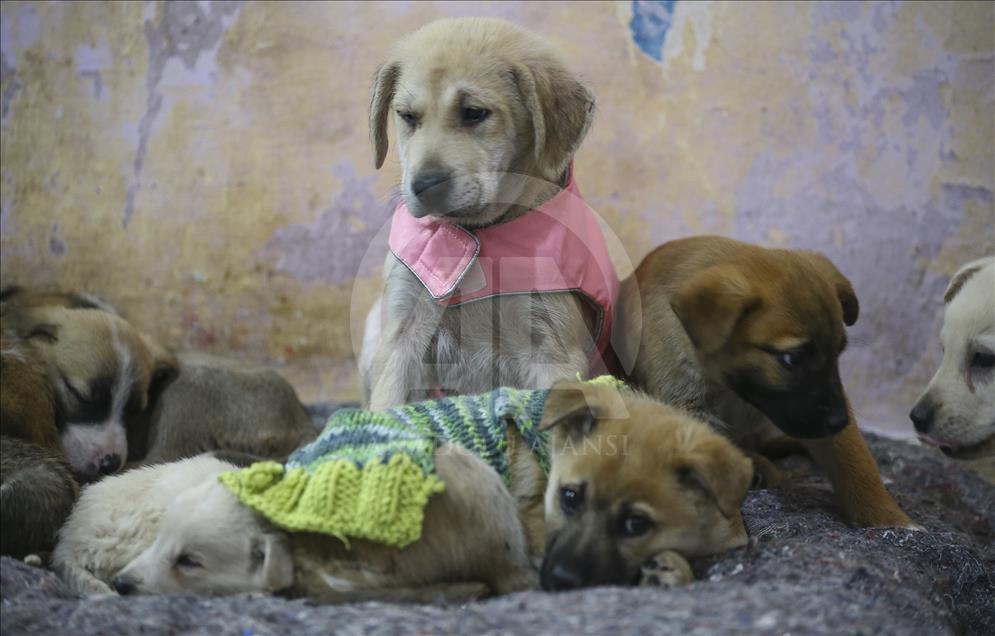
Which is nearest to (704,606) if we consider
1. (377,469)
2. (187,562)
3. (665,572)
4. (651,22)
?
(665,572)

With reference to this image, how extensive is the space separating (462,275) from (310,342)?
2375 millimetres

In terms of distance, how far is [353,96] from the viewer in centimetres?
578

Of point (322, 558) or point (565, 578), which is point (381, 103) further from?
point (565, 578)

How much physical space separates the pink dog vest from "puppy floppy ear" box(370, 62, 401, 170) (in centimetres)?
40

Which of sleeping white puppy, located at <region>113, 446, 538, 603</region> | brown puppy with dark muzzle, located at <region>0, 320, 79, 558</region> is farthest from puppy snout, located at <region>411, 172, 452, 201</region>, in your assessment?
brown puppy with dark muzzle, located at <region>0, 320, 79, 558</region>

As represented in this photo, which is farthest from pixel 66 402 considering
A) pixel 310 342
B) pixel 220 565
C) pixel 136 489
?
pixel 310 342

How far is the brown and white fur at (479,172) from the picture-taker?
3.71m

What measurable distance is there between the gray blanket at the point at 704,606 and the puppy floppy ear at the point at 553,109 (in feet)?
5.01

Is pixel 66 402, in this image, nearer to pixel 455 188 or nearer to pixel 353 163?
pixel 455 188

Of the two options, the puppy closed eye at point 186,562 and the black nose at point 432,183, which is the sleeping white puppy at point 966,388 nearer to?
the black nose at point 432,183

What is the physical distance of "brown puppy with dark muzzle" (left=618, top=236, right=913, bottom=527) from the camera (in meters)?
3.59

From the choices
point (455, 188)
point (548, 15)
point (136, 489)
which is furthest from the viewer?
point (548, 15)

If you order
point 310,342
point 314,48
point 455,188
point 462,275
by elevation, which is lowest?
point 310,342

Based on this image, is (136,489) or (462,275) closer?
(136,489)
